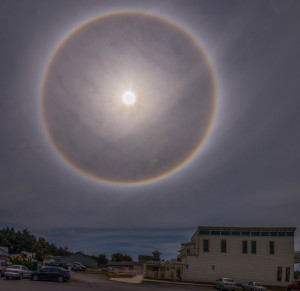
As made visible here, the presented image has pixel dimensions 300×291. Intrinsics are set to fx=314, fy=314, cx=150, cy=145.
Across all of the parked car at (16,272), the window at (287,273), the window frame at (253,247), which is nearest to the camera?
the parked car at (16,272)

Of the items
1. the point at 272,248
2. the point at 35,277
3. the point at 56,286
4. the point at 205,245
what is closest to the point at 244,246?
the point at 272,248

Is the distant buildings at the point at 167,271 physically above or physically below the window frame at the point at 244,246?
below

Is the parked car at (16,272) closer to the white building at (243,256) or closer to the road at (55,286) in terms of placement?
the road at (55,286)

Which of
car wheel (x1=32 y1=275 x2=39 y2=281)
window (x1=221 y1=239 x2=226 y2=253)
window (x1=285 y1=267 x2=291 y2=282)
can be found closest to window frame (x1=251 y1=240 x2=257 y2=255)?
window (x1=221 y1=239 x2=226 y2=253)

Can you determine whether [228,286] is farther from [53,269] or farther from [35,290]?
[35,290]

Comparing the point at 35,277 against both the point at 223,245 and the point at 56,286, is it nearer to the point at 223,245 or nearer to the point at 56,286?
the point at 56,286

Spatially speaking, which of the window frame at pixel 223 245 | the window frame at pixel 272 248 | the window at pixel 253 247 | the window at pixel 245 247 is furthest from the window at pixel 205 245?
the window frame at pixel 272 248
